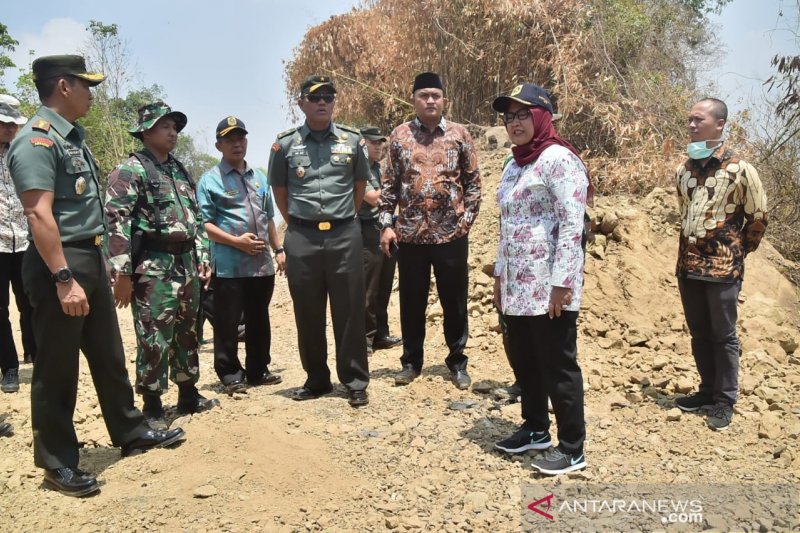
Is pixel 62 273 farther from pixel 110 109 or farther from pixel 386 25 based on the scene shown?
pixel 110 109

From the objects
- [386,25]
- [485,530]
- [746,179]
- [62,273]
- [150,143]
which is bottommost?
[485,530]

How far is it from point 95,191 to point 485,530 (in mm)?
2617

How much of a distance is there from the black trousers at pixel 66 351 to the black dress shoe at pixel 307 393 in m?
1.27

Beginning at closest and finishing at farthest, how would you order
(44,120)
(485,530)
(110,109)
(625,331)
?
(485,530)
(44,120)
(625,331)
(110,109)

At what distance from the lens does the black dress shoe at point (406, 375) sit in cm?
477

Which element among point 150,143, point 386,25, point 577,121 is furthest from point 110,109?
point 150,143

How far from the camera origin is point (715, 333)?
4.00 meters

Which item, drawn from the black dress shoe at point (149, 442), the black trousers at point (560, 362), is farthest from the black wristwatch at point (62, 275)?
the black trousers at point (560, 362)

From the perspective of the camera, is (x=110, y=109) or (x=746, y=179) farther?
(x=110, y=109)

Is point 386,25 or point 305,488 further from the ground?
point 386,25

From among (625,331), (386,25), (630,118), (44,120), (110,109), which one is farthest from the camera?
(110,109)

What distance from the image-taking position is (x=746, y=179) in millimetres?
3883

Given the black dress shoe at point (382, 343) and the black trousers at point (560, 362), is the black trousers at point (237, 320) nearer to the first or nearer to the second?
the black dress shoe at point (382, 343)

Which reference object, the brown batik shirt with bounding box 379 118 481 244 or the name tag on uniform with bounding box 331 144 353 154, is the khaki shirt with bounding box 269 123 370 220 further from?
the brown batik shirt with bounding box 379 118 481 244
